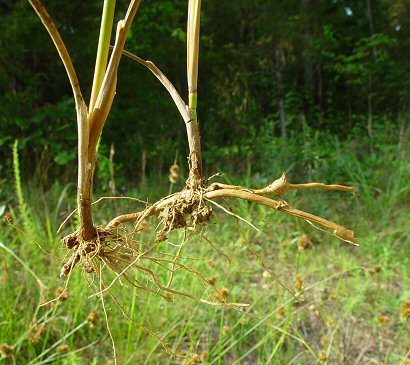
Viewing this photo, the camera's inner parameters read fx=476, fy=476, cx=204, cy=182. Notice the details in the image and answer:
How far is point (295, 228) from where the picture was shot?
2.28 m

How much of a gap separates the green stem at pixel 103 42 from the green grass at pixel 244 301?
16.9 inches

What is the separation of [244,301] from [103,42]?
1.26 metres

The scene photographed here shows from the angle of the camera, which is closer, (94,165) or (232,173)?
(94,165)

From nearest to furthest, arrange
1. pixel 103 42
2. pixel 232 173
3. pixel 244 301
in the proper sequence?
pixel 103 42
pixel 244 301
pixel 232 173

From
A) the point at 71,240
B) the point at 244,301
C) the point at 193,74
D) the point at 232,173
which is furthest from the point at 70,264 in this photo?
the point at 232,173

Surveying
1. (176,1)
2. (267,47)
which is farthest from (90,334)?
(267,47)

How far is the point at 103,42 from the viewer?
428 mm

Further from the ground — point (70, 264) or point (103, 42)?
point (103, 42)

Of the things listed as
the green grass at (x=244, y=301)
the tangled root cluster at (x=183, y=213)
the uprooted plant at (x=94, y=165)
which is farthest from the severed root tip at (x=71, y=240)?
the green grass at (x=244, y=301)

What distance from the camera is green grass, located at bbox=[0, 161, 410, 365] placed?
114 centimetres

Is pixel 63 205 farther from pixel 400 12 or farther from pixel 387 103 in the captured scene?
pixel 400 12

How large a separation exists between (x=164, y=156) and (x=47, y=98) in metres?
0.93

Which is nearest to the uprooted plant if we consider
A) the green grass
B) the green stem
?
the green stem

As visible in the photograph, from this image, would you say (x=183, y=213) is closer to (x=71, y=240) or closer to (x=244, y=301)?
(x=71, y=240)
